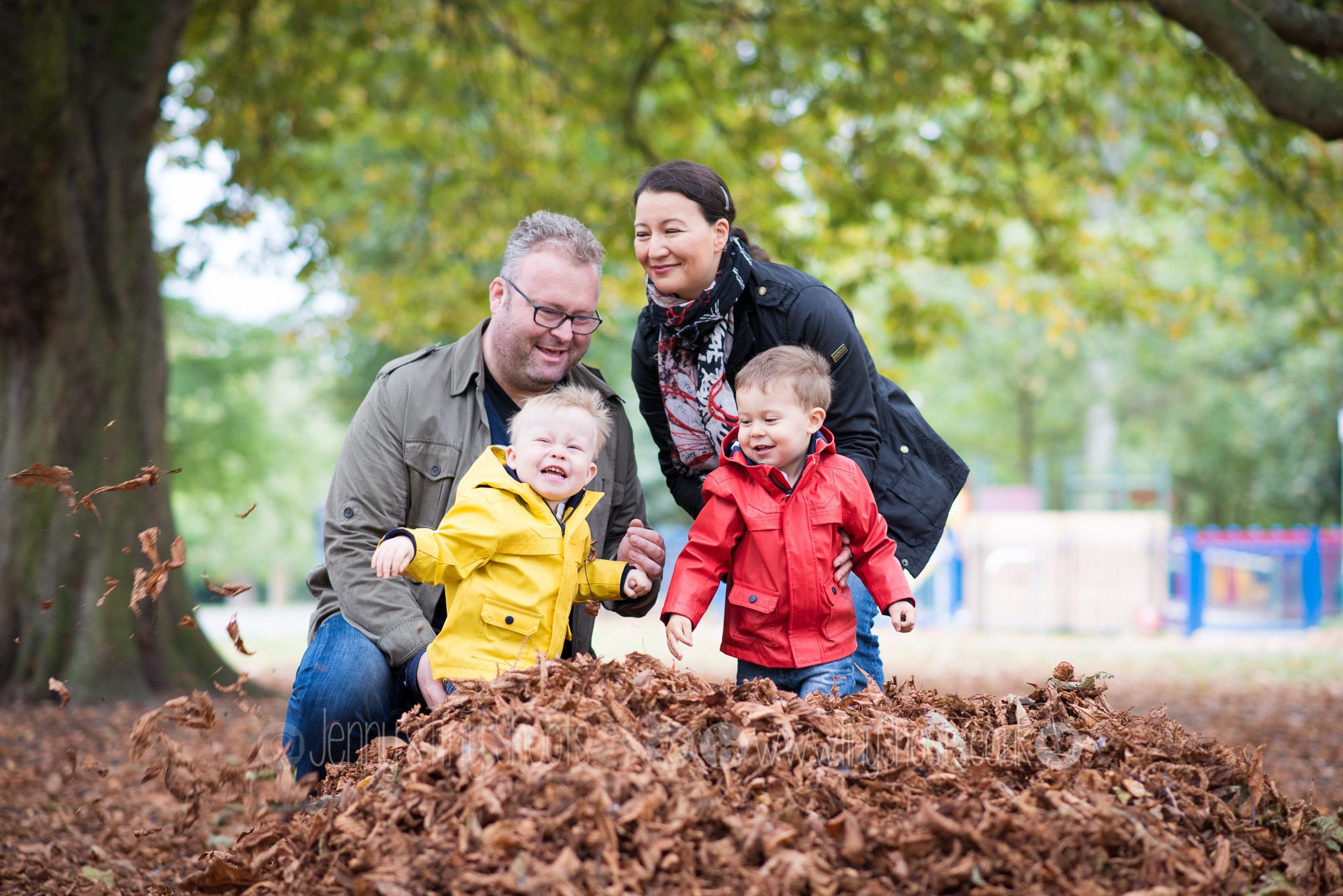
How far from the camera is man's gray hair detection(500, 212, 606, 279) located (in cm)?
367

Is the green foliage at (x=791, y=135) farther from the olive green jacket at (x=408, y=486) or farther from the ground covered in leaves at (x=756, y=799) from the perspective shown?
the ground covered in leaves at (x=756, y=799)

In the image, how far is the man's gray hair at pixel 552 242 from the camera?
3666 mm

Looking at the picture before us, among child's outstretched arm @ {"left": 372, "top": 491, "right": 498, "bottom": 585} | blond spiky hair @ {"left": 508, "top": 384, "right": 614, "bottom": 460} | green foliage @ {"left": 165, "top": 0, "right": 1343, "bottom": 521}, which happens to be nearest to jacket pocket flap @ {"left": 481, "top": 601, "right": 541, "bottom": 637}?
child's outstretched arm @ {"left": 372, "top": 491, "right": 498, "bottom": 585}

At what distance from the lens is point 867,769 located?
2.52 meters

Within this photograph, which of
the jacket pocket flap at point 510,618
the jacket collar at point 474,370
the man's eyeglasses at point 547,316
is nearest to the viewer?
the jacket pocket flap at point 510,618

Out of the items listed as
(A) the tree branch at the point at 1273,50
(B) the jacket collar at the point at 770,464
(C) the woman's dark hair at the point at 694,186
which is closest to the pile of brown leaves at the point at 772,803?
(B) the jacket collar at the point at 770,464

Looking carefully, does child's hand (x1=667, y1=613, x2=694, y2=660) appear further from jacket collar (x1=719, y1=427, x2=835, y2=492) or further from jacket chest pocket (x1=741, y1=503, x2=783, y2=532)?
jacket collar (x1=719, y1=427, x2=835, y2=492)

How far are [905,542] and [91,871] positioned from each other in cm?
292

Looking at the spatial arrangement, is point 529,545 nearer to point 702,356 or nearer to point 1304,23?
point 702,356

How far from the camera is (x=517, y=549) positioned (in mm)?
3293

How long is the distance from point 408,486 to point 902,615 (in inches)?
62.8

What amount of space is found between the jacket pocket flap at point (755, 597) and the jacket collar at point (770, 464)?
0.31 m

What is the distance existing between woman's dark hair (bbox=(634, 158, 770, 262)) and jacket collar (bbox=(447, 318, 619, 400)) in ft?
2.26

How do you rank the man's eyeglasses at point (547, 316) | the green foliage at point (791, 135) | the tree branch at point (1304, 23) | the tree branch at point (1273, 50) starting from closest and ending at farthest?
the man's eyeglasses at point (547, 316) < the tree branch at point (1273, 50) < the tree branch at point (1304, 23) < the green foliage at point (791, 135)
